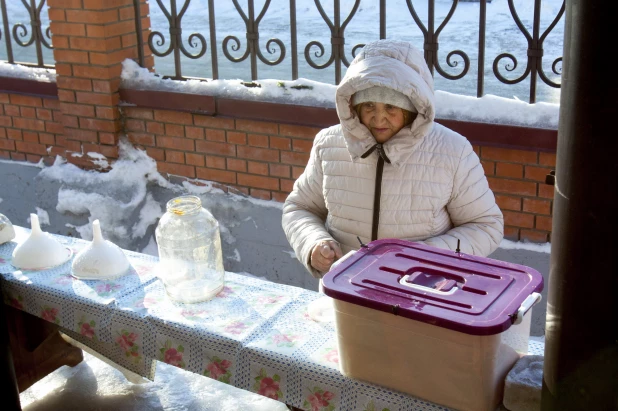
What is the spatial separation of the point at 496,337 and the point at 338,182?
98 cm

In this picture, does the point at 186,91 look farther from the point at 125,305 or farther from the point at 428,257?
the point at 428,257

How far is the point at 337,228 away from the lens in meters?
2.55

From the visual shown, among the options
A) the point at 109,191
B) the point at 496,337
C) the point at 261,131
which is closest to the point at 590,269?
the point at 496,337

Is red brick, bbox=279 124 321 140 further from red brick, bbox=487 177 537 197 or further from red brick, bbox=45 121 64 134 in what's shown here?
red brick, bbox=45 121 64 134

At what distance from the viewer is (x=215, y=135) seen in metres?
4.35

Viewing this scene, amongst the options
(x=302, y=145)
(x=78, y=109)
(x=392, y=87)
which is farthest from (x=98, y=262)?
(x=78, y=109)

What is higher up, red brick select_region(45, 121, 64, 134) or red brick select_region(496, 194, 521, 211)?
red brick select_region(45, 121, 64, 134)

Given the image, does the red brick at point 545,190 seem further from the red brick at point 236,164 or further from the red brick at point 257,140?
the red brick at point 236,164

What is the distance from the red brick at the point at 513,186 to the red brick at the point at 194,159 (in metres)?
1.70

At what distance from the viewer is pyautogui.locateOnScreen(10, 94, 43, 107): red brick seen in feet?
16.2

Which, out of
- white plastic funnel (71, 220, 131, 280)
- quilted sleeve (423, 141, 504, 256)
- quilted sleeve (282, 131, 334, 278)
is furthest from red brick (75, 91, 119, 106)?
quilted sleeve (423, 141, 504, 256)

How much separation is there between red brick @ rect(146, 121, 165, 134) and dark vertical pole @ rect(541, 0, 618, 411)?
3.36 metres

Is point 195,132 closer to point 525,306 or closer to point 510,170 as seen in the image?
point 510,170

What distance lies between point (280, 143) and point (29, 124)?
1946 millimetres
